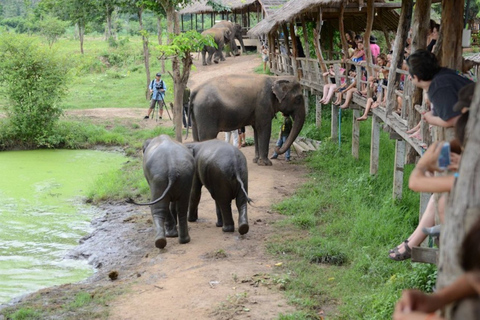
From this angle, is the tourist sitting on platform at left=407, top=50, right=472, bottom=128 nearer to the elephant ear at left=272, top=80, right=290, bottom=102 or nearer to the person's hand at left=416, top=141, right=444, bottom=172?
the person's hand at left=416, top=141, right=444, bottom=172

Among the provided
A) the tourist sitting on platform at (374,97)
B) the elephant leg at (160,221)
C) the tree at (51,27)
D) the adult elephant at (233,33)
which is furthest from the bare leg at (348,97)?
the tree at (51,27)

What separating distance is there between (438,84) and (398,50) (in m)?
5.07

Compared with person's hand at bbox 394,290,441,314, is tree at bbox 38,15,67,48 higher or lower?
higher

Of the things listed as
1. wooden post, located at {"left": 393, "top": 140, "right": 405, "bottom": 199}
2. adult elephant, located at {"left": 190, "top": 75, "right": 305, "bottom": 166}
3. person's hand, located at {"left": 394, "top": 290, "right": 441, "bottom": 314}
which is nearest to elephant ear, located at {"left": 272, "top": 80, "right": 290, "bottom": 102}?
adult elephant, located at {"left": 190, "top": 75, "right": 305, "bottom": 166}

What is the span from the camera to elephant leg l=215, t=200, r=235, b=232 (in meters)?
9.71

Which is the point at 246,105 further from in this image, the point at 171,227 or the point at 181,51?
the point at 171,227

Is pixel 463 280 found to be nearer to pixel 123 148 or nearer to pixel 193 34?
pixel 193 34

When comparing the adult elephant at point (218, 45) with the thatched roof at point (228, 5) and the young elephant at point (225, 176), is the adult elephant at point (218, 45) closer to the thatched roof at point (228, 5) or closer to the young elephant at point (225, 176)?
the thatched roof at point (228, 5)

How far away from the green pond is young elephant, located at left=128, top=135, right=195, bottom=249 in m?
1.38

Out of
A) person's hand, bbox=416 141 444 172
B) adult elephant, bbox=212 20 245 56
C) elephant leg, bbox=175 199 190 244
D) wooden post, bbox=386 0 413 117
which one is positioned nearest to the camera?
person's hand, bbox=416 141 444 172

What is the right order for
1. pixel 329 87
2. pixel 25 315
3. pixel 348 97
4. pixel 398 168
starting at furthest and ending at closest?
pixel 329 87, pixel 348 97, pixel 398 168, pixel 25 315

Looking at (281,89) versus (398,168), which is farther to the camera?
(281,89)

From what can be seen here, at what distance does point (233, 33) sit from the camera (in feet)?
108

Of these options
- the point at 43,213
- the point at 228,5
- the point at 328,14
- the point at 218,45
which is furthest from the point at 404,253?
the point at 228,5
